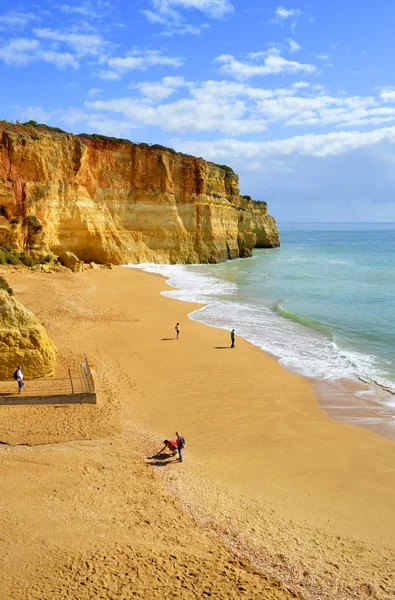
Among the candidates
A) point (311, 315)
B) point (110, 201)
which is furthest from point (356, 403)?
point (110, 201)

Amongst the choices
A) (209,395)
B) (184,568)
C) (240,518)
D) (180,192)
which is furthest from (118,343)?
(180,192)

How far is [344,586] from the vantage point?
19.3 feet

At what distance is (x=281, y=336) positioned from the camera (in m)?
19.3

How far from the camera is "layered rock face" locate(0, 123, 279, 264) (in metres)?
31.6

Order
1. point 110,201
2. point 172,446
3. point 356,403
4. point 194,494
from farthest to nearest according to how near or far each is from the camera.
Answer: point 110,201 < point 356,403 < point 172,446 < point 194,494

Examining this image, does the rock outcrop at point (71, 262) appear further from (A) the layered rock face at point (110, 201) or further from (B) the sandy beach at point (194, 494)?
(B) the sandy beach at point (194, 494)

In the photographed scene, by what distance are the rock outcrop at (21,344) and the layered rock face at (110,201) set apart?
20.8 meters

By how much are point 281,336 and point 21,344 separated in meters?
11.2

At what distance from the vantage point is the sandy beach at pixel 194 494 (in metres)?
5.68

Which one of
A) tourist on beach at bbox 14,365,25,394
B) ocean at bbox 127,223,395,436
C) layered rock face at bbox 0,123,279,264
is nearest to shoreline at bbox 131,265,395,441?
ocean at bbox 127,223,395,436

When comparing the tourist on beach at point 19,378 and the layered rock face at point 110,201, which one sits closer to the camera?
the tourist on beach at point 19,378

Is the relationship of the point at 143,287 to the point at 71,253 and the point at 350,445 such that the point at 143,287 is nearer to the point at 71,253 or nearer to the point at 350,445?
the point at 71,253

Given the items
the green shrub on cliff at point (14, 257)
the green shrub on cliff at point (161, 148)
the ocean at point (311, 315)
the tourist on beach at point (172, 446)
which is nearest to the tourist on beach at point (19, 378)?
the tourist on beach at point (172, 446)

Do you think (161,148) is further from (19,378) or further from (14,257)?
(19,378)
